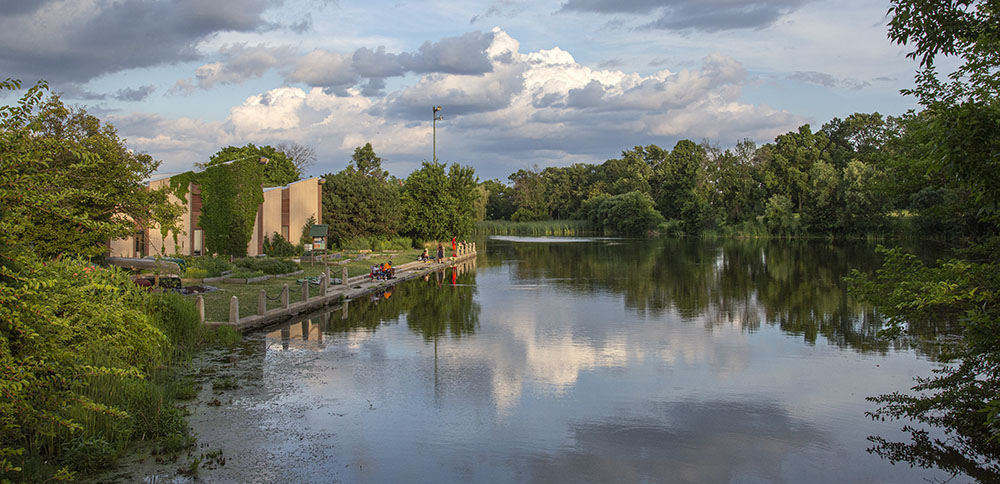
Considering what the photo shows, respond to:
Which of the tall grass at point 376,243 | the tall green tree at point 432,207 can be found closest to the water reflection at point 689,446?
the tall grass at point 376,243

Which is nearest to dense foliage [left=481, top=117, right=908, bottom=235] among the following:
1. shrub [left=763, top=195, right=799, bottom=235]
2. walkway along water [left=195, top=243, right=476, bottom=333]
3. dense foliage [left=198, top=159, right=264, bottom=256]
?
shrub [left=763, top=195, right=799, bottom=235]

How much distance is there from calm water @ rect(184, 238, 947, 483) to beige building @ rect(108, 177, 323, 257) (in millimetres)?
Answer: 13876

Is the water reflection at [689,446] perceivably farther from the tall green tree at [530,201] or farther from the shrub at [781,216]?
the tall green tree at [530,201]

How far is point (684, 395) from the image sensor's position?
11555 mm

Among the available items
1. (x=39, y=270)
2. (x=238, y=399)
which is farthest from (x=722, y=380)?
(x=39, y=270)

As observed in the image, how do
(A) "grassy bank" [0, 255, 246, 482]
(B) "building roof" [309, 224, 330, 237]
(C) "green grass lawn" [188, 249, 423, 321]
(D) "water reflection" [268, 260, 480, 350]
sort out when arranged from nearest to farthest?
(A) "grassy bank" [0, 255, 246, 482] → (D) "water reflection" [268, 260, 480, 350] → (C) "green grass lawn" [188, 249, 423, 321] → (B) "building roof" [309, 224, 330, 237]

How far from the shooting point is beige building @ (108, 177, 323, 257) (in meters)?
31.1

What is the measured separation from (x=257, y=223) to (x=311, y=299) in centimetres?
1860

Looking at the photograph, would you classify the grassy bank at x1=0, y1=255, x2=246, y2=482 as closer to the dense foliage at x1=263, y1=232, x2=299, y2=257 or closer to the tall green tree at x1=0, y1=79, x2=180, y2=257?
the tall green tree at x1=0, y1=79, x2=180, y2=257

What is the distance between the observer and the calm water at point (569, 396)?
8.30m

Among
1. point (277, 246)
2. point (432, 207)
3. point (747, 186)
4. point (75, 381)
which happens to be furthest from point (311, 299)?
point (747, 186)

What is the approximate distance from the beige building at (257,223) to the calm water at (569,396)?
45.5 feet

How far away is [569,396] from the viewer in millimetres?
11430

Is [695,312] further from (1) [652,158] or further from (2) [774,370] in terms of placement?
(1) [652,158]
